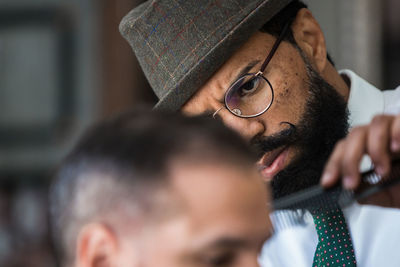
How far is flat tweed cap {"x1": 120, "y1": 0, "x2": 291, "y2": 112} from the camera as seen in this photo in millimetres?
1771

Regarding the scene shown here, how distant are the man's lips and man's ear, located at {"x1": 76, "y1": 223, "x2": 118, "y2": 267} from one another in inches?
32.3

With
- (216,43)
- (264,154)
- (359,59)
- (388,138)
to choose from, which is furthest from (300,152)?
(359,59)

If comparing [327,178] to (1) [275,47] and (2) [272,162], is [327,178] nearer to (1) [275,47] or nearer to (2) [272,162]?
(2) [272,162]

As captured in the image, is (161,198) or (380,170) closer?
(161,198)

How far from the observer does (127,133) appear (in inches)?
39.9

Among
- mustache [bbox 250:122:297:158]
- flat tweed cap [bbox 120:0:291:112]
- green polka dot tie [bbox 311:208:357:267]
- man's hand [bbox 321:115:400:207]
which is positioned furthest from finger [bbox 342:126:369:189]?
flat tweed cap [bbox 120:0:291:112]

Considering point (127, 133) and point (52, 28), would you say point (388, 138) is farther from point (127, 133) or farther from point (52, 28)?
point (52, 28)

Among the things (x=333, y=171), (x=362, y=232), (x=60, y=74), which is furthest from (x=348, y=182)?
(x=60, y=74)

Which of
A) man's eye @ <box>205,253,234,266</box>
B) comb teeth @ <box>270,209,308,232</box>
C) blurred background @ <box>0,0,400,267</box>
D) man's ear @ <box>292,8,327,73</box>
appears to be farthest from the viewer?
blurred background @ <box>0,0,400,267</box>

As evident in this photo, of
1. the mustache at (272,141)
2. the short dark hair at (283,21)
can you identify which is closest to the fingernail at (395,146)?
the mustache at (272,141)

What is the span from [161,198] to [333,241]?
29.1 inches

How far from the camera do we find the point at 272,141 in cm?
176

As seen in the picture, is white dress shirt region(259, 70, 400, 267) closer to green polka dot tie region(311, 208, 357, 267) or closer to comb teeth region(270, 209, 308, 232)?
green polka dot tie region(311, 208, 357, 267)

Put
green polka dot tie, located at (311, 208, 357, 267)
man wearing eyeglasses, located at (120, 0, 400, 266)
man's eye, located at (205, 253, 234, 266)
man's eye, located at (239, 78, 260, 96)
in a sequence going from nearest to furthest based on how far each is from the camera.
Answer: man's eye, located at (205, 253, 234, 266)
green polka dot tie, located at (311, 208, 357, 267)
man wearing eyeglasses, located at (120, 0, 400, 266)
man's eye, located at (239, 78, 260, 96)
